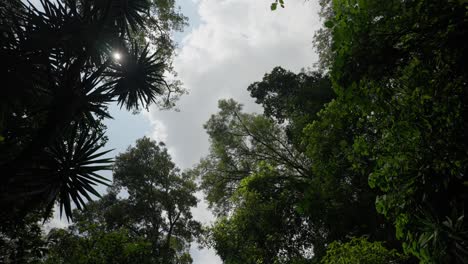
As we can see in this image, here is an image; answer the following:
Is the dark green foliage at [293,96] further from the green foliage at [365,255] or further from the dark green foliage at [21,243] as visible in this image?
the dark green foliage at [21,243]

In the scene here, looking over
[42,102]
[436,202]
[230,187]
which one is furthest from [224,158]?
[436,202]

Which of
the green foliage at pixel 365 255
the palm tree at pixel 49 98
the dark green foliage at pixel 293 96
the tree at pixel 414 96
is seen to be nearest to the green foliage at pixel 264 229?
the dark green foliage at pixel 293 96

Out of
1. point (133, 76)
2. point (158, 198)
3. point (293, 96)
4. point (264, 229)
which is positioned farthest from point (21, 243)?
point (158, 198)

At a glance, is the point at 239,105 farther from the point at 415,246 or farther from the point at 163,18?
the point at 415,246

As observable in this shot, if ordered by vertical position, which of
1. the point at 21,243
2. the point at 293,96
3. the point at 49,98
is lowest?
the point at 21,243

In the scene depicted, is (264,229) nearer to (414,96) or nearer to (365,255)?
(365,255)

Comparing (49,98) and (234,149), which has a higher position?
(234,149)

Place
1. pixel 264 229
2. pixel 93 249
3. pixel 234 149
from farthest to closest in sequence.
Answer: pixel 234 149 < pixel 264 229 < pixel 93 249

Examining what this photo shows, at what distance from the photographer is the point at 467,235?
2848 mm

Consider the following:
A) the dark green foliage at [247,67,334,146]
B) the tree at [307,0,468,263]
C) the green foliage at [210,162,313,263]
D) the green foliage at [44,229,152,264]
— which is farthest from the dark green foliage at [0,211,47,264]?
the dark green foliage at [247,67,334,146]

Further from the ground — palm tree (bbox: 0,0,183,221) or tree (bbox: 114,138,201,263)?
tree (bbox: 114,138,201,263)

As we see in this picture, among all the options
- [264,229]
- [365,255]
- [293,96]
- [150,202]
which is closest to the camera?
[365,255]

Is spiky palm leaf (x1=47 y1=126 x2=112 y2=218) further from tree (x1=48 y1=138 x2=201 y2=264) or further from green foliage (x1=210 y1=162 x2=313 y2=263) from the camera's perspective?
tree (x1=48 y1=138 x2=201 y2=264)

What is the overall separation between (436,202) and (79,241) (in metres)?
8.68
